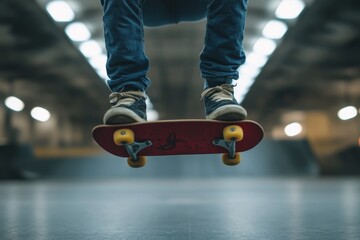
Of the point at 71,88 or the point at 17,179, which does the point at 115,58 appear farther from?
the point at 71,88

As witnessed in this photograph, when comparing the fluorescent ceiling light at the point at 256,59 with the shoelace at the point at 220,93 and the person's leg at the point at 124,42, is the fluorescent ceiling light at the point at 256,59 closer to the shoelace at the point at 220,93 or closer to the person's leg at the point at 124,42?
the shoelace at the point at 220,93

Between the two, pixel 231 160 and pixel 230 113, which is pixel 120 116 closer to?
pixel 230 113

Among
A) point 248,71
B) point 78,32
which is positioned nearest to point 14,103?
point 78,32

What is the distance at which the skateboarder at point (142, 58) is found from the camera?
2.41 m

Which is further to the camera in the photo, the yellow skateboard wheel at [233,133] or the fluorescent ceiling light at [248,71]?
the fluorescent ceiling light at [248,71]

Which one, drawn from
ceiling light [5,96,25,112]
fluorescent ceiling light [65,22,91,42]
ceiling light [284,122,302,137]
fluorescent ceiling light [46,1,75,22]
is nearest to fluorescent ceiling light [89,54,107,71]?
fluorescent ceiling light [65,22,91,42]

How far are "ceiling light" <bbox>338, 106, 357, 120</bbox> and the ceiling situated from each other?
0.72 ft

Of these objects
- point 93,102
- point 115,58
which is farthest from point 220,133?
point 93,102

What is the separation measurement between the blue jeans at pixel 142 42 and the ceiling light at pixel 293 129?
16.0 m

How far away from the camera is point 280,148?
53.6 feet

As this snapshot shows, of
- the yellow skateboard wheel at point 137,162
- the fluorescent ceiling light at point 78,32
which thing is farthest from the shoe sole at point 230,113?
the fluorescent ceiling light at point 78,32

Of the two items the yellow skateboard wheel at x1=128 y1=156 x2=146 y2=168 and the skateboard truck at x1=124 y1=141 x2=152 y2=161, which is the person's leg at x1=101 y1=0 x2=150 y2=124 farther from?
the yellow skateboard wheel at x1=128 y1=156 x2=146 y2=168

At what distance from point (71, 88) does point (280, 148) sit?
757cm

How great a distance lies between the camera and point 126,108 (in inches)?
95.5
